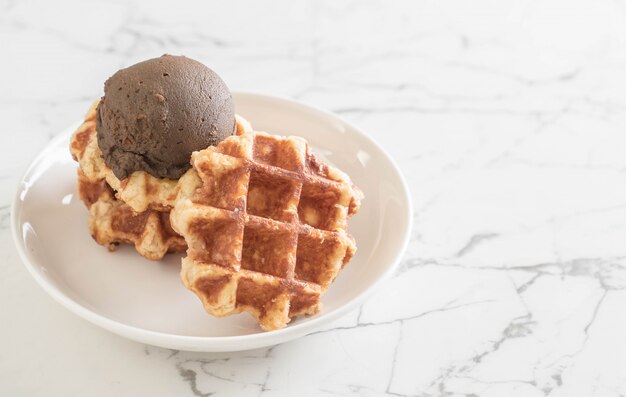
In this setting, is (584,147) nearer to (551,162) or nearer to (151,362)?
(551,162)

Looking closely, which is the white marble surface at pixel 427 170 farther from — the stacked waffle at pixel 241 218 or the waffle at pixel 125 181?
the waffle at pixel 125 181

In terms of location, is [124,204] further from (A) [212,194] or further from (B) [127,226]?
(A) [212,194]

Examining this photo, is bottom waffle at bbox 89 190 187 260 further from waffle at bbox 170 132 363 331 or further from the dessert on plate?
waffle at bbox 170 132 363 331

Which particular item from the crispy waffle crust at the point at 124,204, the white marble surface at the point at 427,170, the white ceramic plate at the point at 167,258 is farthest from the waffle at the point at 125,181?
the white marble surface at the point at 427,170

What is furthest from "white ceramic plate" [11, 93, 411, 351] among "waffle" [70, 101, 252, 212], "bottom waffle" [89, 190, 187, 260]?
"waffle" [70, 101, 252, 212]

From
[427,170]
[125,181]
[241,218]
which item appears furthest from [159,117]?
[427,170]
